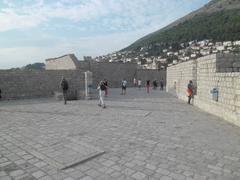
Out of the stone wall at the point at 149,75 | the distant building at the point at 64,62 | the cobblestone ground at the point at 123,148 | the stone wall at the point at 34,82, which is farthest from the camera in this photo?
the stone wall at the point at 149,75

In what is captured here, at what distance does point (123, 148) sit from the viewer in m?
5.69

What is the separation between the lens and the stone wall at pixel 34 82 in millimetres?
17031

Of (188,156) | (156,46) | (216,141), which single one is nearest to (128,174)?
(188,156)

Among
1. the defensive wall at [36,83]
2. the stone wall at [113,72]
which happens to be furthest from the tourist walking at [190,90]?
the stone wall at [113,72]

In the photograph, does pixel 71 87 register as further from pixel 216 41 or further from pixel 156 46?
pixel 156 46

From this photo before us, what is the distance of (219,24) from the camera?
6894cm

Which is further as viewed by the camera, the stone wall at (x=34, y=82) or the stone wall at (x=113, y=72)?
the stone wall at (x=113, y=72)

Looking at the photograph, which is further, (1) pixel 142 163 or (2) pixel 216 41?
(2) pixel 216 41

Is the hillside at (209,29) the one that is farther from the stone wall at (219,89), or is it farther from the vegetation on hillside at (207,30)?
the stone wall at (219,89)

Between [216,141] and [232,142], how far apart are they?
41cm

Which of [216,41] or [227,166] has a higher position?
[216,41]

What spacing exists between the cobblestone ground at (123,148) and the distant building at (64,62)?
1892 cm

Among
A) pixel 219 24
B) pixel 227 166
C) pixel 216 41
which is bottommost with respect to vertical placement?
pixel 227 166

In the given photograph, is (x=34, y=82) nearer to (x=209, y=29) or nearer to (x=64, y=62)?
(x=64, y=62)
